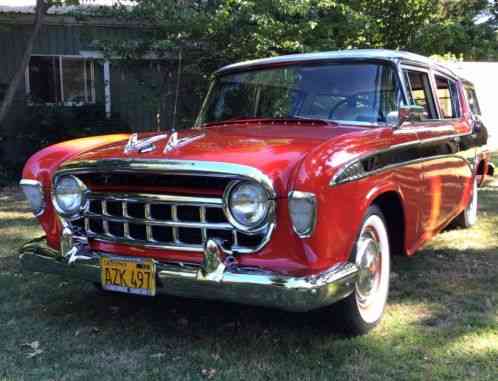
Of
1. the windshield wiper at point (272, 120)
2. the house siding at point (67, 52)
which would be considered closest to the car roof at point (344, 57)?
the windshield wiper at point (272, 120)

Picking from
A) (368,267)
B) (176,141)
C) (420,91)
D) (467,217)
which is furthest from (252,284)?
(467,217)

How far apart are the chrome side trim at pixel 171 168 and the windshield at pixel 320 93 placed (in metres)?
1.25

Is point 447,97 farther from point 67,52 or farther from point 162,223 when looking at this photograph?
point 67,52

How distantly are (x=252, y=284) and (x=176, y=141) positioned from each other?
118cm

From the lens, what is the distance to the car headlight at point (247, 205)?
2928mm

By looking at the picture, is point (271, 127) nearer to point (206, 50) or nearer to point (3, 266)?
point (3, 266)

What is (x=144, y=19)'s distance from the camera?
1085 cm

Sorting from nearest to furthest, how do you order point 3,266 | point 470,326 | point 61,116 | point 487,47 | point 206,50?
point 470,326
point 3,266
point 206,50
point 61,116
point 487,47

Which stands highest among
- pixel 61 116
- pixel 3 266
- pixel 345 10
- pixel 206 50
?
pixel 345 10

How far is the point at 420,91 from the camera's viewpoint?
4.59 m

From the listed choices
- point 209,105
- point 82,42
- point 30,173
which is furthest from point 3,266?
point 82,42

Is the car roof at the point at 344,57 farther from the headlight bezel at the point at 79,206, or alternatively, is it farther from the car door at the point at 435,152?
the headlight bezel at the point at 79,206

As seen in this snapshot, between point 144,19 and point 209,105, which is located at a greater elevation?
point 144,19

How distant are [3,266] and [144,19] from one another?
6.88 m
